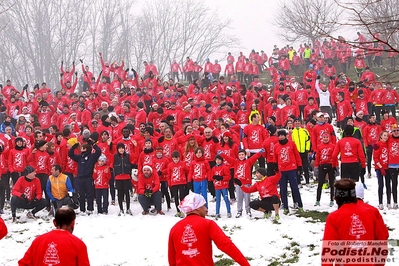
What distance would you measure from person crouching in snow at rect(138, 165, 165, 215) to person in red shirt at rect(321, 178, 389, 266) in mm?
8126

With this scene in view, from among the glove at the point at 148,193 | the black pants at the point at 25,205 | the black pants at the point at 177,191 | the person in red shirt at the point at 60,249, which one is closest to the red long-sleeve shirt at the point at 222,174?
the black pants at the point at 177,191

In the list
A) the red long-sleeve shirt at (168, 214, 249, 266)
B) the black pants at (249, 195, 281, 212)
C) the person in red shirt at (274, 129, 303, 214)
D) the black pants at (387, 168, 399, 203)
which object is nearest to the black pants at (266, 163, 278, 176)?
the person in red shirt at (274, 129, 303, 214)

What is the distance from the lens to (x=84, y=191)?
13.7 metres

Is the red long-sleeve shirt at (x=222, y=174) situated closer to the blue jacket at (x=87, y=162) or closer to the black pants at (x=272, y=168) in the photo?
the black pants at (x=272, y=168)

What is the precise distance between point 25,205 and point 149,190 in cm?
316

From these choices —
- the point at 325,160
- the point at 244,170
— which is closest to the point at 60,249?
the point at 244,170

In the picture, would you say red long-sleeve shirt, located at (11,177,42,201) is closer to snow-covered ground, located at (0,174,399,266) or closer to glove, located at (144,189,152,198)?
snow-covered ground, located at (0,174,399,266)

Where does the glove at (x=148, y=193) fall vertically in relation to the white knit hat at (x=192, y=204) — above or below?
below

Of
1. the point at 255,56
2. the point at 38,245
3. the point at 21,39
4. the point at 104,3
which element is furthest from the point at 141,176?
the point at 104,3

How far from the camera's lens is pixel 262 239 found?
35.5ft

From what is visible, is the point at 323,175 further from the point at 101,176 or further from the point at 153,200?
the point at 101,176

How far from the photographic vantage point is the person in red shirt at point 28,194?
43.7ft

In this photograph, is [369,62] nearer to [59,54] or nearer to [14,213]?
[14,213]

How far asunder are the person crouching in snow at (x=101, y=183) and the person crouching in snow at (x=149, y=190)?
0.90 metres
